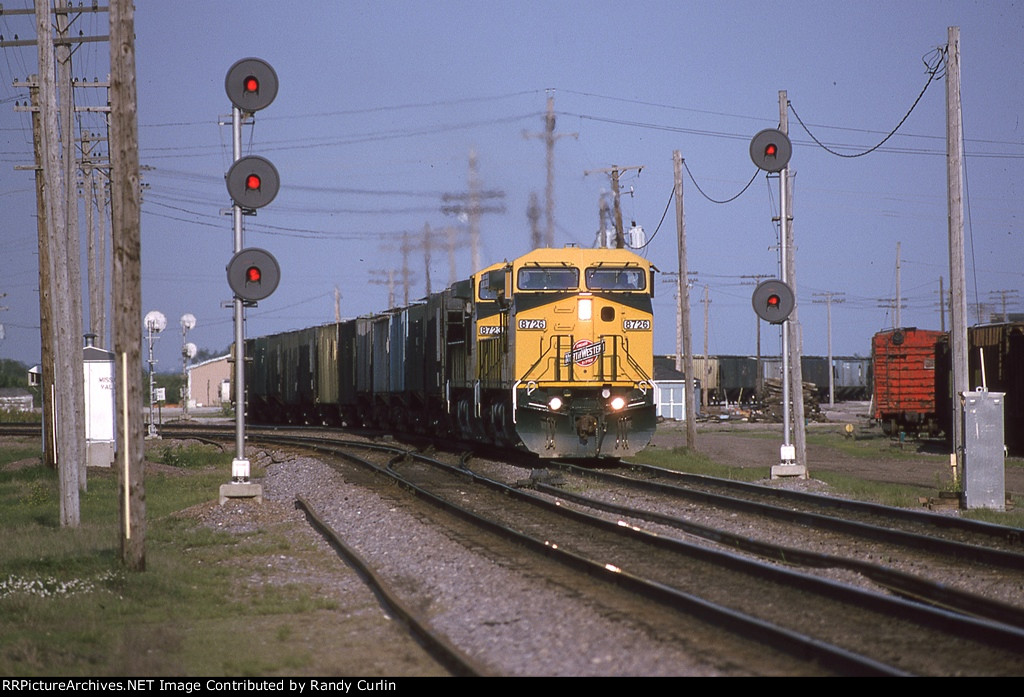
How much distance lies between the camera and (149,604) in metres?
9.02

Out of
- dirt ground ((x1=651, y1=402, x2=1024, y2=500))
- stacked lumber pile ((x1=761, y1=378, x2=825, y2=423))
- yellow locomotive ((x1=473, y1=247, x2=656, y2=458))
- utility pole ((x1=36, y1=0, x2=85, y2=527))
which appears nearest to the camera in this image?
utility pole ((x1=36, y1=0, x2=85, y2=527))

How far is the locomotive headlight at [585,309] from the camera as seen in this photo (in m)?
20.0

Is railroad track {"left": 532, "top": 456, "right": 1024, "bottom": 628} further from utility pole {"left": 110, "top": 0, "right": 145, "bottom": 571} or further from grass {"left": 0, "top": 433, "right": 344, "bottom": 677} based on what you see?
utility pole {"left": 110, "top": 0, "right": 145, "bottom": 571}

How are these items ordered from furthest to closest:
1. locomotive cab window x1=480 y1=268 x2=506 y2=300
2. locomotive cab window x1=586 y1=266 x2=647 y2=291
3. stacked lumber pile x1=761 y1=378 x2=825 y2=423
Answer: stacked lumber pile x1=761 y1=378 x2=825 y2=423 < locomotive cab window x1=480 y1=268 x2=506 y2=300 < locomotive cab window x1=586 y1=266 x2=647 y2=291

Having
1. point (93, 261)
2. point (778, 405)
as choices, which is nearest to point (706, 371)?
point (778, 405)

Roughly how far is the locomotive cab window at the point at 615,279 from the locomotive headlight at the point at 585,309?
291mm

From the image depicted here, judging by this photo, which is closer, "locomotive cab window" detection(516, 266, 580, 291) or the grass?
the grass

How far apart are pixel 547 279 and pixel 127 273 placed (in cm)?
1054

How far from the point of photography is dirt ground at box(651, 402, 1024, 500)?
68.6 ft

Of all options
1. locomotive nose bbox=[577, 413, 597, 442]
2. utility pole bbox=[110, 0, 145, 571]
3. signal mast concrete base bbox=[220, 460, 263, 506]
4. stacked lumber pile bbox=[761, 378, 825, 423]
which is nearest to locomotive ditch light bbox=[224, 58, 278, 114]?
utility pole bbox=[110, 0, 145, 571]

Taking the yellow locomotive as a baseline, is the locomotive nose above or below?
below

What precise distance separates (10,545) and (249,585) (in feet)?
15.5
